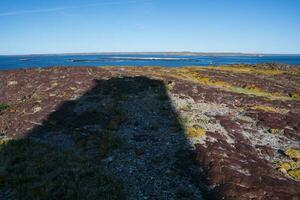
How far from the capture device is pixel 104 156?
19.4 meters

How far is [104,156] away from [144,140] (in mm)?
3512

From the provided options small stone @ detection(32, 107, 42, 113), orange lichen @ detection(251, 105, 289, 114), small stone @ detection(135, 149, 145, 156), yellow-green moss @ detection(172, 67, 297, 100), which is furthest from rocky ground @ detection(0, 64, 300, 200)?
yellow-green moss @ detection(172, 67, 297, 100)

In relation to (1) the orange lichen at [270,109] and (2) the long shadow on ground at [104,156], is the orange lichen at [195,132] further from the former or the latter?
(1) the orange lichen at [270,109]

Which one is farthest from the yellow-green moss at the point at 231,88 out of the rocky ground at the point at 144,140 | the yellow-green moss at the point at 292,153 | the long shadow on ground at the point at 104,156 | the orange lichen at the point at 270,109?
the yellow-green moss at the point at 292,153

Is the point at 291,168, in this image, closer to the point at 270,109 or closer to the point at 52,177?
the point at 270,109

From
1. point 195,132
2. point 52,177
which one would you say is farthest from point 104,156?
point 195,132

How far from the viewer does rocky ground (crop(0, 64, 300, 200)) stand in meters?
15.6

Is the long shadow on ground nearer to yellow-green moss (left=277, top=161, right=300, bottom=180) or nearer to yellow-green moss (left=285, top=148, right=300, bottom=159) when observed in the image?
yellow-green moss (left=277, top=161, right=300, bottom=180)

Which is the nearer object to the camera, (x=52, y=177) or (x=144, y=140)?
(x=52, y=177)

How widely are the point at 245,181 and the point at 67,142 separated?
11959mm

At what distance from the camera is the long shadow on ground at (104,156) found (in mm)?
15250

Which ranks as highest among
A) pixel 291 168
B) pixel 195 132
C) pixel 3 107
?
pixel 195 132

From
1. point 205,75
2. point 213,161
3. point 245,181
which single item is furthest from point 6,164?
point 205,75

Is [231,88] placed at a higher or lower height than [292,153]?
higher
